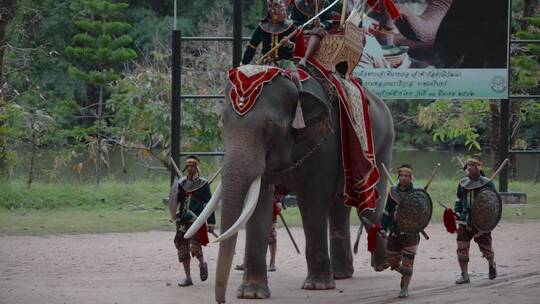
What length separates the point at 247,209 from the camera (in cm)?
958

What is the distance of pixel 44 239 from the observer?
14.6 meters

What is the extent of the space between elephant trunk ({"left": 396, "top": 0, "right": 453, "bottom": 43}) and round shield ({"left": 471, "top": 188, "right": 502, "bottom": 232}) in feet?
24.4

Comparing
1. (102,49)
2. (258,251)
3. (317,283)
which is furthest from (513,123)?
(258,251)

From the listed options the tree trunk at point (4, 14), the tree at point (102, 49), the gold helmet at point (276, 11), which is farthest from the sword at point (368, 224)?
the tree at point (102, 49)

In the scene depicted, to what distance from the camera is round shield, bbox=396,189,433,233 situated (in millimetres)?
10562

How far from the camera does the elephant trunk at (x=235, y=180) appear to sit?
370 inches

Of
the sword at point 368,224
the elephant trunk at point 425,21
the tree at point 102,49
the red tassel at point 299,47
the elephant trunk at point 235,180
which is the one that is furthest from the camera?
the tree at point 102,49

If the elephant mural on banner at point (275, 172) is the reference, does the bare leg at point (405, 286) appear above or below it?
below

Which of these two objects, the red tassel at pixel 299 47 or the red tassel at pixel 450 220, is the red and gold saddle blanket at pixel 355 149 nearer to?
the red tassel at pixel 299 47

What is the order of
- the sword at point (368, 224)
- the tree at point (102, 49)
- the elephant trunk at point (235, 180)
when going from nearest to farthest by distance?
the elephant trunk at point (235, 180), the sword at point (368, 224), the tree at point (102, 49)

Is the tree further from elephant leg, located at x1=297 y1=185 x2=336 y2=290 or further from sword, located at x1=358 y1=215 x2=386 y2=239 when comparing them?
elephant leg, located at x1=297 y1=185 x2=336 y2=290

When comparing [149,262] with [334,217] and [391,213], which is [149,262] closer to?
[334,217]

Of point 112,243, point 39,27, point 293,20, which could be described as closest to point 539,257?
point 293,20

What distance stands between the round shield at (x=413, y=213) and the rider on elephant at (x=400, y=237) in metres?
0.08
